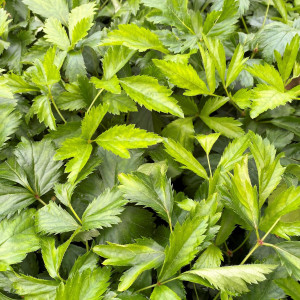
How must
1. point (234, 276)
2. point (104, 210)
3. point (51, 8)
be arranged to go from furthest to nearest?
1. point (51, 8)
2. point (104, 210)
3. point (234, 276)

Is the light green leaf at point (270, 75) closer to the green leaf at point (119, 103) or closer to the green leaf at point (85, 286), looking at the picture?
the green leaf at point (119, 103)

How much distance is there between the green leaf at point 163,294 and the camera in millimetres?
558

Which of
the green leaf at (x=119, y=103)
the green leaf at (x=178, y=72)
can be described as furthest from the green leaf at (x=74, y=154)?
the green leaf at (x=178, y=72)

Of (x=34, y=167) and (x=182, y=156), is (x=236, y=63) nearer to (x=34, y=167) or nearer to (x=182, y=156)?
(x=182, y=156)

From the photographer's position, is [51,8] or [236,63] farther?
[51,8]

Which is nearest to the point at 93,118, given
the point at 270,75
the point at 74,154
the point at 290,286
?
the point at 74,154

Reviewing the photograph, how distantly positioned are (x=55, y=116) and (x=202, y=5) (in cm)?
56

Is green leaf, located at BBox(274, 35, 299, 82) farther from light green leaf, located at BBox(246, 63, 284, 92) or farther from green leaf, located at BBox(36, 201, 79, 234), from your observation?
green leaf, located at BBox(36, 201, 79, 234)

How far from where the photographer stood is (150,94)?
0.75m

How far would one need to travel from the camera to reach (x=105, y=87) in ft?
2.51

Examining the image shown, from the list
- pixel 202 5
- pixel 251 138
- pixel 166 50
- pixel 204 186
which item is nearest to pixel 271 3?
pixel 202 5

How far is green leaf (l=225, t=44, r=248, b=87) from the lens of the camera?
75cm

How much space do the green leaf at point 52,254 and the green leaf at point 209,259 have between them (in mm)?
251

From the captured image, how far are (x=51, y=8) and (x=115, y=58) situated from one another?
293 millimetres
